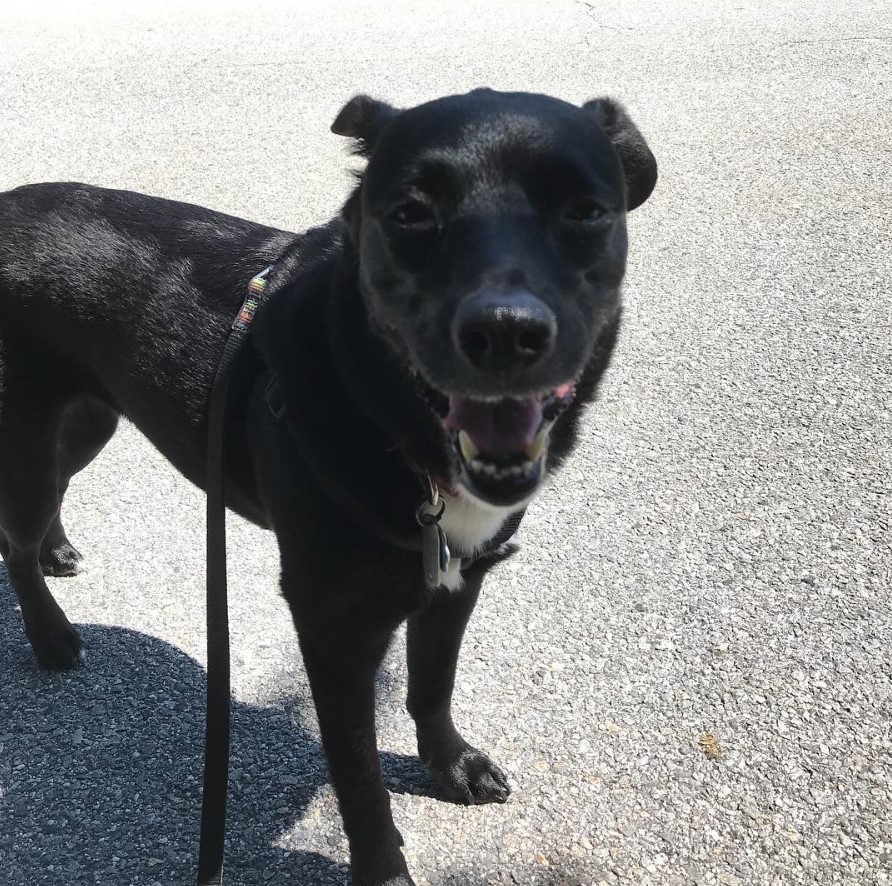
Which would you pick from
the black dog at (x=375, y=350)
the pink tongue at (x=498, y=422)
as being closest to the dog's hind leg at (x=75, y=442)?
the black dog at (x=375, y=350)

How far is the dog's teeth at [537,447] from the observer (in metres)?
1.86

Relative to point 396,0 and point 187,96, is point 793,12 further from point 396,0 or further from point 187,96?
point 187,96

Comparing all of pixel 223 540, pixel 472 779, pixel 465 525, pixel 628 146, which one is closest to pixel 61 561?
pixel 223 540

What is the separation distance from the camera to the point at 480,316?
1.69 metres

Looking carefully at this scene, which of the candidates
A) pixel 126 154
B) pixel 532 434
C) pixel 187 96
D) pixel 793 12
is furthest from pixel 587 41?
pixel 532 434

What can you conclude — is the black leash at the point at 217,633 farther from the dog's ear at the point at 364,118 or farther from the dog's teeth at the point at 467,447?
the dog's teeth at the point at 467,447

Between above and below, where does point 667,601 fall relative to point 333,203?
below

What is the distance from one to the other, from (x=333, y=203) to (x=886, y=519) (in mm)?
3468

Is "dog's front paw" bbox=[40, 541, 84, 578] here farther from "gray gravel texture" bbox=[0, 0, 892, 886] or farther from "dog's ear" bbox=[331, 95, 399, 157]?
"dog's ear" bbox=[331, 95, 399, 157]

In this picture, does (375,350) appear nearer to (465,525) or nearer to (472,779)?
(465,525)

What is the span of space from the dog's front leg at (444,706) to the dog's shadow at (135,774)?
0.43ft

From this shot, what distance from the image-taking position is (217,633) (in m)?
2.18

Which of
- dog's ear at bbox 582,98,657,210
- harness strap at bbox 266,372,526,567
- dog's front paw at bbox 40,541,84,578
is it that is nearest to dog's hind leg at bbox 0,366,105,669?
dog's front paw at bbox 40,541,84,578

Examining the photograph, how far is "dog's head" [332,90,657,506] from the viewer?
1756 mm
